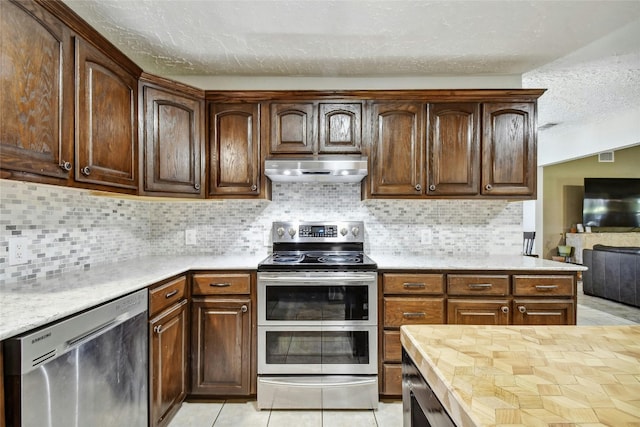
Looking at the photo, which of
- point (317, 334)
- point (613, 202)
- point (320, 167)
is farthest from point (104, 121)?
point (613, 202)

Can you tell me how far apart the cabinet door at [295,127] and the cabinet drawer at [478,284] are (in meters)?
1.37

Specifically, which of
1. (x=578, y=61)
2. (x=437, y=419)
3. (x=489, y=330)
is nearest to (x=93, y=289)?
(x=437, y=419)

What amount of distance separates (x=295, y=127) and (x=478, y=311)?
182 cm

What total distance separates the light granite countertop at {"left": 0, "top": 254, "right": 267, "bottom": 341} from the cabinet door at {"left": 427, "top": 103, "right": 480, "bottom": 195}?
1.51 m

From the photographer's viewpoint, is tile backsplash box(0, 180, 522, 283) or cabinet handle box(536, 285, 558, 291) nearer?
cabinet handle box(536, 285, 558, 291)

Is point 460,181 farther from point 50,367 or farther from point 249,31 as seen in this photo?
point 50,367

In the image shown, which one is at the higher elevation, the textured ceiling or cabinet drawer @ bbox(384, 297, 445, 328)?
the textured ceiling

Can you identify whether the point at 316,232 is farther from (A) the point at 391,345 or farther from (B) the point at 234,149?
(A) the point at 391,345

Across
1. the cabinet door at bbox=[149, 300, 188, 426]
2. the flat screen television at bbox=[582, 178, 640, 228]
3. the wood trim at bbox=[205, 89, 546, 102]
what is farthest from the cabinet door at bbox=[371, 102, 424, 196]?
the flat screen television at bbox=[582, 178, 640, 228]

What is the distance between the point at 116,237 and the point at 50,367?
144 cm

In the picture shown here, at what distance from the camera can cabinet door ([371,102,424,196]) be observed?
8.02ft

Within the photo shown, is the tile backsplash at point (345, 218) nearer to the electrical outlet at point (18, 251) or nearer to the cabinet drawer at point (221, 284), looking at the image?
the cabinet drawer at point (221, 284)

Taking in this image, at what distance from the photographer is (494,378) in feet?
2.10

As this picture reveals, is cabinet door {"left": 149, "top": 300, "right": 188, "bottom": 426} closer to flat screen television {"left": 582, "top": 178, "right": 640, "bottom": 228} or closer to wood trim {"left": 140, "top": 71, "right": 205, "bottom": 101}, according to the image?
wood trim {"left": 140, "top": 71, "right": 205, "bottom": 101}
